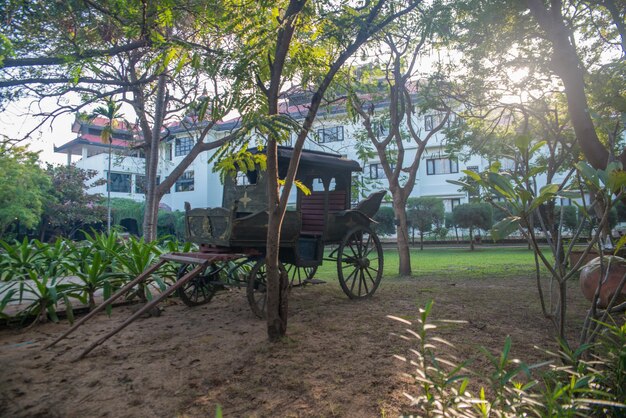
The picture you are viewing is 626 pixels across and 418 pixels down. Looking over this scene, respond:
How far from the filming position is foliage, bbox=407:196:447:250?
23.3m

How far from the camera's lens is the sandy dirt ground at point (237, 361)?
9.11 ft

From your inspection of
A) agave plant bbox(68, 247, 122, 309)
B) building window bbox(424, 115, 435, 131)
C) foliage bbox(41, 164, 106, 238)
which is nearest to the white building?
foliage bbox(41, 164, 106, 238)

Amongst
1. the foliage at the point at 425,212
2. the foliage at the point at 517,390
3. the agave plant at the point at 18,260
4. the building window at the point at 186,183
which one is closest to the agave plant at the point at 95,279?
the agave plant at the point at 18,260

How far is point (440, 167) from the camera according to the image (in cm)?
2812

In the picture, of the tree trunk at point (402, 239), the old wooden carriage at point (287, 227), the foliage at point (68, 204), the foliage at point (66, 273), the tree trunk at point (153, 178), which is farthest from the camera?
A: the foliage at point (68, 204)

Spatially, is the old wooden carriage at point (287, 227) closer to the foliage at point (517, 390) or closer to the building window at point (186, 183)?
the foliage at point (517, 390)

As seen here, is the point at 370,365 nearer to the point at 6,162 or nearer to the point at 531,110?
the point at 531,110

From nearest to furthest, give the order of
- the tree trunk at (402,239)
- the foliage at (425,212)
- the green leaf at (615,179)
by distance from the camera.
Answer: the green leaf at (615,179) → the tree trunk at (402,239) → the foliage at (425,212)

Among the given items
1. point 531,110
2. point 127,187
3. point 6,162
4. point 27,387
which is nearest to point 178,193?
point 127,187

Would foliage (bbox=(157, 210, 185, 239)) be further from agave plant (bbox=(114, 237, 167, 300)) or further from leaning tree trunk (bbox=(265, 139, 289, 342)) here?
leaning tree trunk (bbox=(265, 139, 289, 342))

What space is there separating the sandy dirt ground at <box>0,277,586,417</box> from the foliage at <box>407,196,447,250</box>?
1814 centimetres

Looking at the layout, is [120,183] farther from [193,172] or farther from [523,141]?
[523,141]

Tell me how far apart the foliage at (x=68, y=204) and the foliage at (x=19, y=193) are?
1329 millimetres

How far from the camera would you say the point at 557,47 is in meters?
5.84
